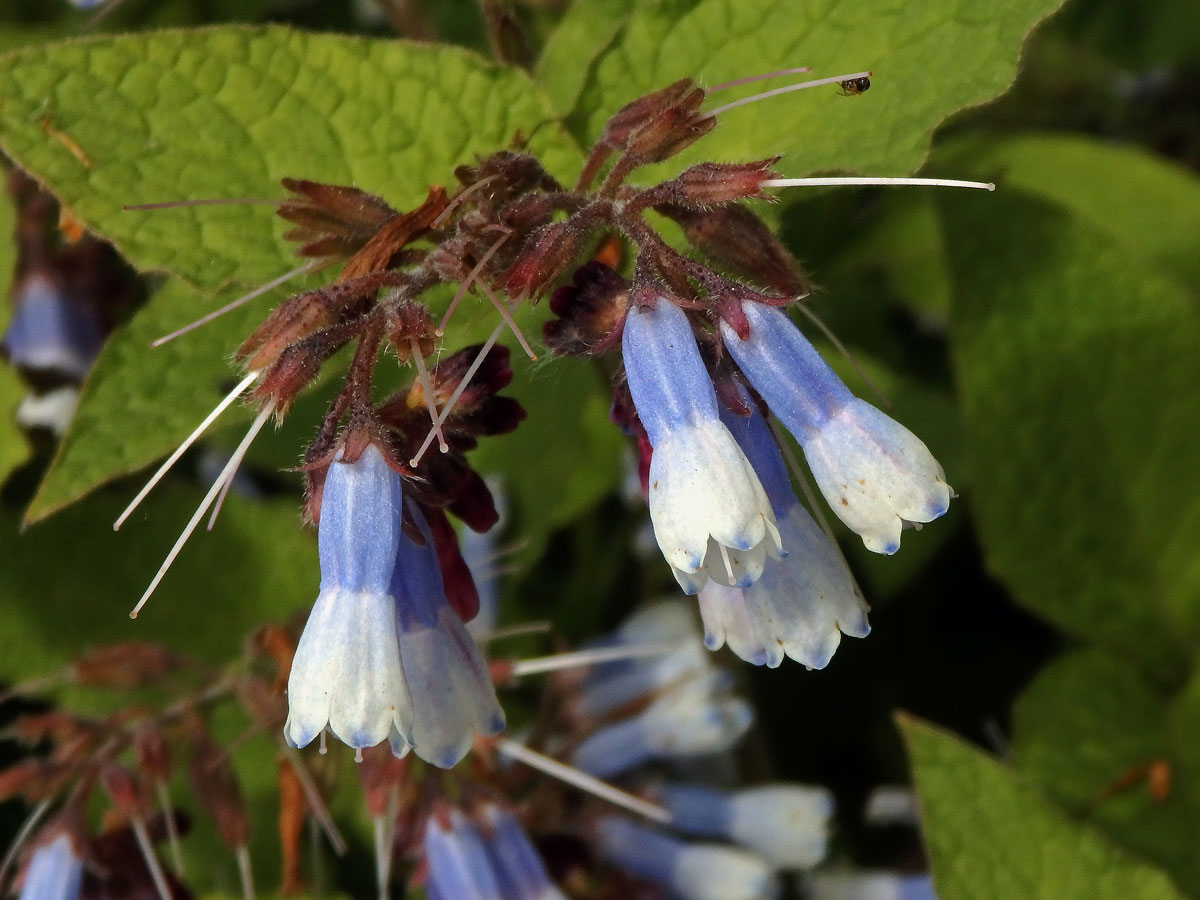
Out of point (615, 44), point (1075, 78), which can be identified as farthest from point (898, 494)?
point (1075, 78)

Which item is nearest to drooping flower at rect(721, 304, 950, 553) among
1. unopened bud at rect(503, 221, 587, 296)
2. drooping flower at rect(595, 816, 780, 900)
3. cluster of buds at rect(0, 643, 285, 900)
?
unopened bud at rect(503, 221, 587, 296)

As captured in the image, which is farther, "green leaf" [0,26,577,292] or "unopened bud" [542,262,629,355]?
"green leaf" [0,26,577,292]

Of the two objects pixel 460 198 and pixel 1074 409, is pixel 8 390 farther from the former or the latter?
pixel 1074 409

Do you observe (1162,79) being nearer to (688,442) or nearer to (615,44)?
(615,44)

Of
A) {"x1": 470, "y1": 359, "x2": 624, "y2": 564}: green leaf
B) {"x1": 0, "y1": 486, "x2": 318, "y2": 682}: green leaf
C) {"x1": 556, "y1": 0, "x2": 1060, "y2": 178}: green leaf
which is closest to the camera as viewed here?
{"x1": 556, "y1": 0, "x2": 1060, "y2": 178}: green leaf

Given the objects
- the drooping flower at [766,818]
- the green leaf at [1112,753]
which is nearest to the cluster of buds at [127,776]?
the drooping flower at [766,818]

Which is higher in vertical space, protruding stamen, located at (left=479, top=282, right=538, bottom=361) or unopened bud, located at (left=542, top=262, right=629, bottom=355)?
protruding stamen, located at (left=479, top=282, right=538, bottom=361)

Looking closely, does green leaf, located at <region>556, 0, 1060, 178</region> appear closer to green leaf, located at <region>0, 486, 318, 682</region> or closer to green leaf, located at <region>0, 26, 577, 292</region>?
green leaf, located at <region>0, 26, 577, 292</region>
